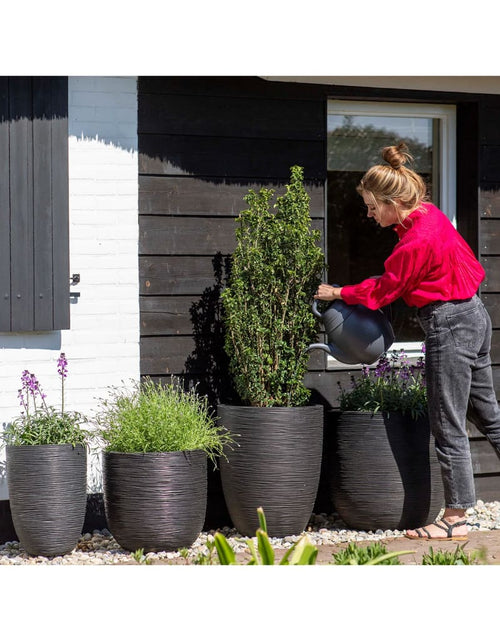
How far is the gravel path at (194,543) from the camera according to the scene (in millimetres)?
4086

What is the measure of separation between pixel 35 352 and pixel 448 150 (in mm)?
2564

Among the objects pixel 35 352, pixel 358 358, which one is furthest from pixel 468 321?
pixel 35 352

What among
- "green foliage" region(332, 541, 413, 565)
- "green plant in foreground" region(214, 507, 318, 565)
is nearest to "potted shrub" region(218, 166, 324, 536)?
"green foliage" region(332, 541, 413, 565)

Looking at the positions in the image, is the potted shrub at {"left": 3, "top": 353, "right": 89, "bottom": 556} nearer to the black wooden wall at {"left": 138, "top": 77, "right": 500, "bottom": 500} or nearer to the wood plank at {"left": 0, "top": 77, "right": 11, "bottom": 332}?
the wood plank at {"left": 0, "top": 77, "right": 11, "bottom": 332}

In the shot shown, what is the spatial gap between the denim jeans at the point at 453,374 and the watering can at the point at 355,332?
0.22m

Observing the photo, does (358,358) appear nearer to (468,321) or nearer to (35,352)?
(468,321)

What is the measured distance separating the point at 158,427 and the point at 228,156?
1.50 meters

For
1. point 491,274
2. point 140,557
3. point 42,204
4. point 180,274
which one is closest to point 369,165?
point 491,274

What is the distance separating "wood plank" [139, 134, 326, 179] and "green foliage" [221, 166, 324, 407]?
396 millimetres

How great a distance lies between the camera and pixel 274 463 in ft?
13.9

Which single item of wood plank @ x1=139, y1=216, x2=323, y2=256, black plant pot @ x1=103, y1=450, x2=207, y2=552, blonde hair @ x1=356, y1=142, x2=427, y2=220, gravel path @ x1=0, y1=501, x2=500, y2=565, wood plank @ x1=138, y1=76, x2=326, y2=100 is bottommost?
gravel path @ x1=0, y1=501, x2=500, y2=565

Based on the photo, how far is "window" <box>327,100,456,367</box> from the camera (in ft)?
17.0

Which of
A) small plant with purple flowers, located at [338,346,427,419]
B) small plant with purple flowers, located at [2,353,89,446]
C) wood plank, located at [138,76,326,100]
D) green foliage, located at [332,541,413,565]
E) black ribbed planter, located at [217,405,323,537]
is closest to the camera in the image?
green foliage, located at [332,541,413,565]

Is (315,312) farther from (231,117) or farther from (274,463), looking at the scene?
(231,117)
